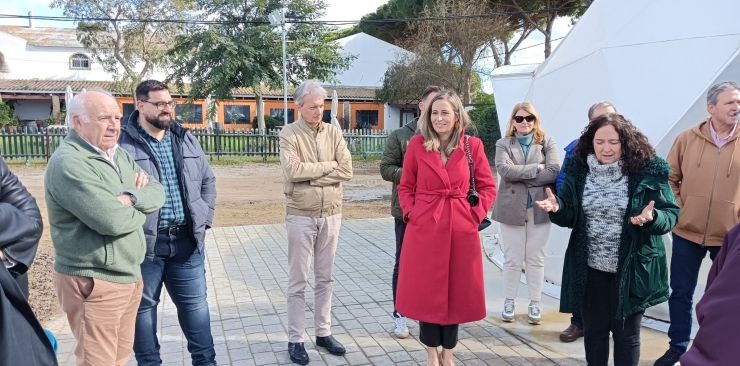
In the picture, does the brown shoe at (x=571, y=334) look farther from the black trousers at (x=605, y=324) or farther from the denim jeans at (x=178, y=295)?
the denim jeans at (x=178, y=295)

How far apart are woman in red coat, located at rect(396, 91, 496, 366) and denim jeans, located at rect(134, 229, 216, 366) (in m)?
1.36

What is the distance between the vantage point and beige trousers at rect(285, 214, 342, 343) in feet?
12.8

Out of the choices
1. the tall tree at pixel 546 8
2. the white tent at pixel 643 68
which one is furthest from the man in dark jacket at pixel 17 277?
the tall tree at pixel 546 8

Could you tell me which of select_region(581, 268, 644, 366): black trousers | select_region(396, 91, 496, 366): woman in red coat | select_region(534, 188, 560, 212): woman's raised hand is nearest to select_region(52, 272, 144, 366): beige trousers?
select_region(396, 91, 496, 366): woman in red coat

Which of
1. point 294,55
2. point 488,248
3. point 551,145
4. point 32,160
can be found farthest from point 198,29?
point 551,145

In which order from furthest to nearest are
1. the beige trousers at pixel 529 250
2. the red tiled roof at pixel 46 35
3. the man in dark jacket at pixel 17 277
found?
the red tiled roof at pixel 46 35
the beige trousers at pixel 529 250
the man in dark jacket at pixel 17 277

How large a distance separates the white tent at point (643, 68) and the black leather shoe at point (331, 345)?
9.03 feet

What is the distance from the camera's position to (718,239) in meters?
3.65

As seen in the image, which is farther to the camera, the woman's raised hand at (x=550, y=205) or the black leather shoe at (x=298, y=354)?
the black leather shoe at (x=298, y=354)

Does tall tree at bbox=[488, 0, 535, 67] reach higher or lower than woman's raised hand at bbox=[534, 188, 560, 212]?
higher

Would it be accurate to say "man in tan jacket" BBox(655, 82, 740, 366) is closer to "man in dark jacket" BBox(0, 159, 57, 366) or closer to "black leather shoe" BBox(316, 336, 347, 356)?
"black leather shoe" BBox(316, 336, 347, 356)

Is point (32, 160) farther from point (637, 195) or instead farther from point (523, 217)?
point (637, 195)

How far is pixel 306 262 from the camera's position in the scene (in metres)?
3.92

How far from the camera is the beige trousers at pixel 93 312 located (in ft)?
9.07
